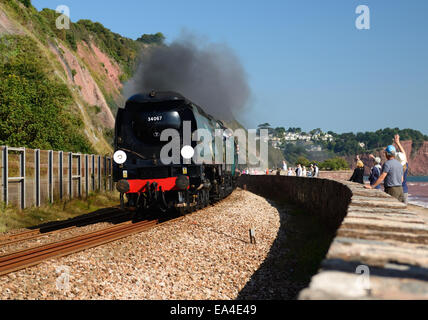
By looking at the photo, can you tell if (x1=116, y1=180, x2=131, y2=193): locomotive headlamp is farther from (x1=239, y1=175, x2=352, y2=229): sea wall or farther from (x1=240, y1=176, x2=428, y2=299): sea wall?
(x1=240, y1=176, x2=428, y2=299): sea wall

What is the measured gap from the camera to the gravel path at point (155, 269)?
20.6ft

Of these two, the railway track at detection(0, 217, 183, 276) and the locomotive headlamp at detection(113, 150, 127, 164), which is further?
the locomotive headlamp at detection(113, 150, 127, 164)

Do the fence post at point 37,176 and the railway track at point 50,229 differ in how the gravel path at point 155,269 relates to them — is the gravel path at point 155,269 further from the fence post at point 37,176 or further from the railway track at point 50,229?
the fence post at point 37,176

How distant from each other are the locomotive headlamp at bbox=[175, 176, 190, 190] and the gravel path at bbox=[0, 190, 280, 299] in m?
1.76

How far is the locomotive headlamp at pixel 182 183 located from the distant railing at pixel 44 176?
5.63 meters

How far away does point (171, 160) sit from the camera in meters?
13.7

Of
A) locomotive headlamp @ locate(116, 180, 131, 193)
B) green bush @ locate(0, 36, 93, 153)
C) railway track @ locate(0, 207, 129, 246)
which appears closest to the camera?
railway track @ locate(0, 207, 129, 246)

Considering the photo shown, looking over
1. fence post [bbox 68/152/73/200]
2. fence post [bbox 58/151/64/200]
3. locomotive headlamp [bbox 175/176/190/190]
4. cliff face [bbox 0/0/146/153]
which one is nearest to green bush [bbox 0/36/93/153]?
cliff face [bbox 0/0/146/153]

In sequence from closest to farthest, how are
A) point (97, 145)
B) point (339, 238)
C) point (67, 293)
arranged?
point (339, 238) < point (67, 293) < point (97, 145)

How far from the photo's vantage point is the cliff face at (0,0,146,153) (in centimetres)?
3326
